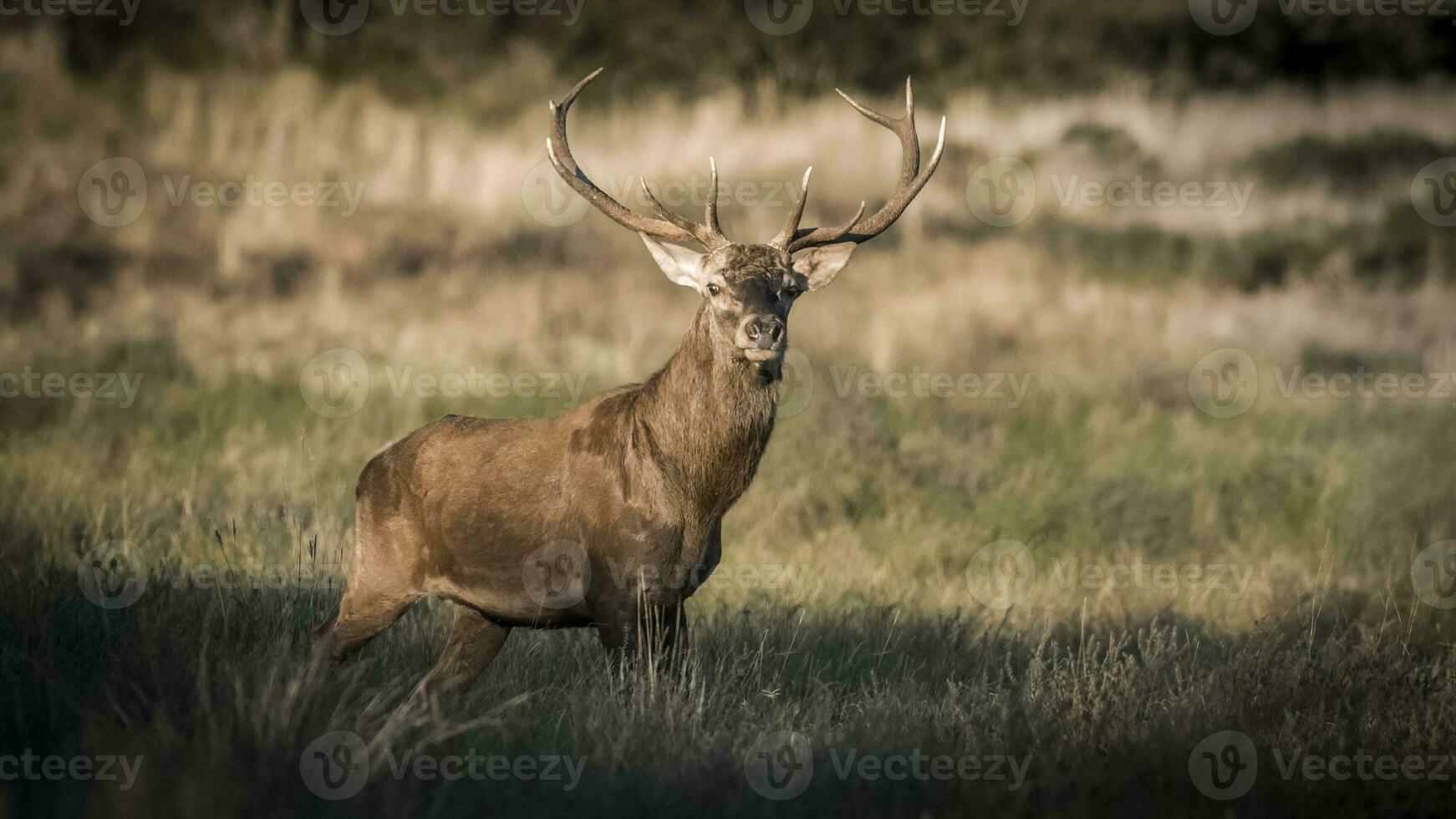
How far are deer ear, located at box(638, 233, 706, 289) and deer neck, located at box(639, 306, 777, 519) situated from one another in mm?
336

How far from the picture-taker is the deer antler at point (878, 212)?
8023 millimetres

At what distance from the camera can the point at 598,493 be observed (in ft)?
24.6

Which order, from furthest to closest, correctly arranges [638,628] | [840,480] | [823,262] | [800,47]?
1. [800,47]
2. [840,480]
3. [823,262]
4. [638,628]

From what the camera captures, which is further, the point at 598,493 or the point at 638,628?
the point at 598,493

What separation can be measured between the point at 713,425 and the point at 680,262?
3.03 feet

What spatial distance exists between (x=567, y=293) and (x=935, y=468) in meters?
5.98

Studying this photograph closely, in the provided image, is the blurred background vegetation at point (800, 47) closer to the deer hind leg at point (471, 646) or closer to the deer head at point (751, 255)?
the deer head at point (751, 255)

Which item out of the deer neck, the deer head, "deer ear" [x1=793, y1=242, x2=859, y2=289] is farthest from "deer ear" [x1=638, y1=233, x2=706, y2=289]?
"deer ear" [x1=793, y1=242, x2=859, y2=289]

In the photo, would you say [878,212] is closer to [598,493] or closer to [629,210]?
[629,210]

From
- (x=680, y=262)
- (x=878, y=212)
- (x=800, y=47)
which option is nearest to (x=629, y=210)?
(x=680, y=262)

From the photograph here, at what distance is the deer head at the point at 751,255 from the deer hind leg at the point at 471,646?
1.80 m

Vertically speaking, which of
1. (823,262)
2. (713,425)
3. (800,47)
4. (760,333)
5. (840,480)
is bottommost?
(840,480)

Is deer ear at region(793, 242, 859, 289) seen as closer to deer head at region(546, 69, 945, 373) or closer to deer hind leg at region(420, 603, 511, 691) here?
deer head at region(546, 69, 945, 373)

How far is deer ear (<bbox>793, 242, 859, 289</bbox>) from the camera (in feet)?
27.0
